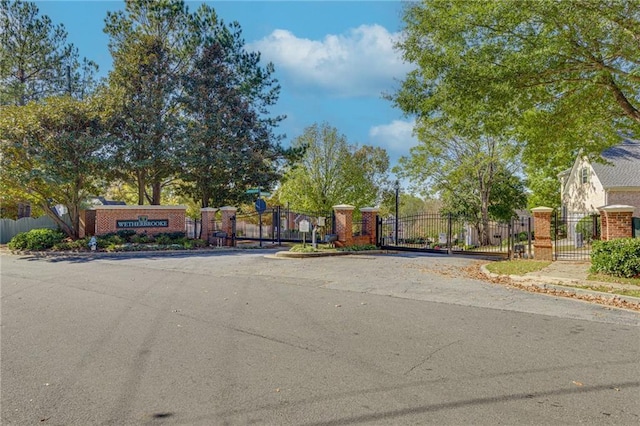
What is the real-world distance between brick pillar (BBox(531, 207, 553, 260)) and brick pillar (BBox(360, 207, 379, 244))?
680 cm

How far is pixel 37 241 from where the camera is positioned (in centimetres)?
1802

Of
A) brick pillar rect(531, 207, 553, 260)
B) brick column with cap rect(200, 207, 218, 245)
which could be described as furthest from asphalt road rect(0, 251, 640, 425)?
brick column with cap rect(200, 207, 218, 245)

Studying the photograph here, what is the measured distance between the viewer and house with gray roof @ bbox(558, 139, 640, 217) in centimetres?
2175

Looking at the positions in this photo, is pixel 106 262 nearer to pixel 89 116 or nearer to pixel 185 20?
pixel 89 116

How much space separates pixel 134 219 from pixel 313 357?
62.0 ft

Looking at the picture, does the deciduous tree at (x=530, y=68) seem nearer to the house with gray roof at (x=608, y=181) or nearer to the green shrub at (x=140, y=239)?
the house with gray roof at (x=608, y=181)

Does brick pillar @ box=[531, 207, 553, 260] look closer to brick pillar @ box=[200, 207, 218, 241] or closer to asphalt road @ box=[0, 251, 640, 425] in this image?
asphalt road @ box=[0, 251, 640, 425]

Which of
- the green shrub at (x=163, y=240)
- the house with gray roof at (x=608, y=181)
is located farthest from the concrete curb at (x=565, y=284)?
the green shrub at (x=163, y=240)

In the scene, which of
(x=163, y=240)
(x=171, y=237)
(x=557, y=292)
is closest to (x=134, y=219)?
(x=171, y=237)

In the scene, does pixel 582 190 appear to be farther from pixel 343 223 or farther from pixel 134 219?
pixel 134 219

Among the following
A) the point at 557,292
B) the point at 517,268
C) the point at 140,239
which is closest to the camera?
the point at 557,292

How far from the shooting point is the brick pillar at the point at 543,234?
45.3ft

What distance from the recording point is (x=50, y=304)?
7281 millimetres

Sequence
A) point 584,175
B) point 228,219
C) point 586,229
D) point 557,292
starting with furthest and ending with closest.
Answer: point 584,175 < point 228,219 < point 586,229 < point 557,292
